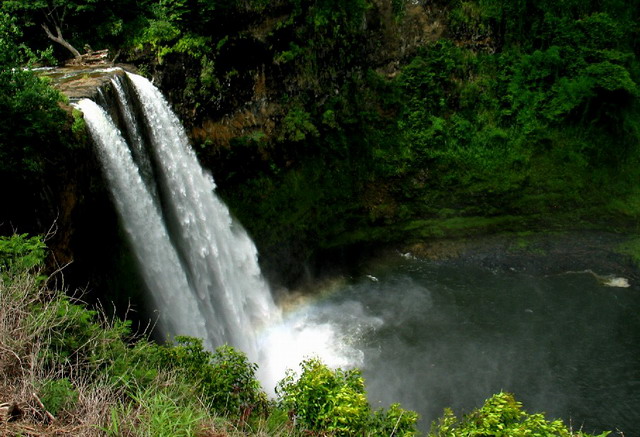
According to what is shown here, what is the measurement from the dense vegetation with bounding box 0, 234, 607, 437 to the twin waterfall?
3.12 metres

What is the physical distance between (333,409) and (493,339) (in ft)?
29.7

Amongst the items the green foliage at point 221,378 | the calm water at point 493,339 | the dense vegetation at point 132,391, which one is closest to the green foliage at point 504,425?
the dense vegetation at point 132,391

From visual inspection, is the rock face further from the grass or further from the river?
the river

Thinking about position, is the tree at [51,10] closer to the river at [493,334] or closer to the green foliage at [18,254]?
the green foliage at [18,254]

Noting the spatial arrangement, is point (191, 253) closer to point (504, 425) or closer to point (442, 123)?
point (504, 425)

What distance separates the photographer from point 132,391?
568cm

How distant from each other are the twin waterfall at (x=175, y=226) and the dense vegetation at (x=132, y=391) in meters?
3.12

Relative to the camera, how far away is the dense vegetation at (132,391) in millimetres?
4523

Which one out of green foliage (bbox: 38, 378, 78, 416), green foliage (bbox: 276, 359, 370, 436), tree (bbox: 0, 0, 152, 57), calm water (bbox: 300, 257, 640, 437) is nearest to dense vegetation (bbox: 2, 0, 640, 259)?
calm water (bbox: 300, 257, 640, 437)

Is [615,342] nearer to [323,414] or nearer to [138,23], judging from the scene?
[323,414]

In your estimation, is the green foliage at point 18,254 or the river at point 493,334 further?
the river at point 493,334

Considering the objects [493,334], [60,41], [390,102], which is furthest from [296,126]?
[493,334]

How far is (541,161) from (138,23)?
50.8 ft

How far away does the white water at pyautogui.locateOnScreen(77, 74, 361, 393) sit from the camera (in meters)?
10.4
